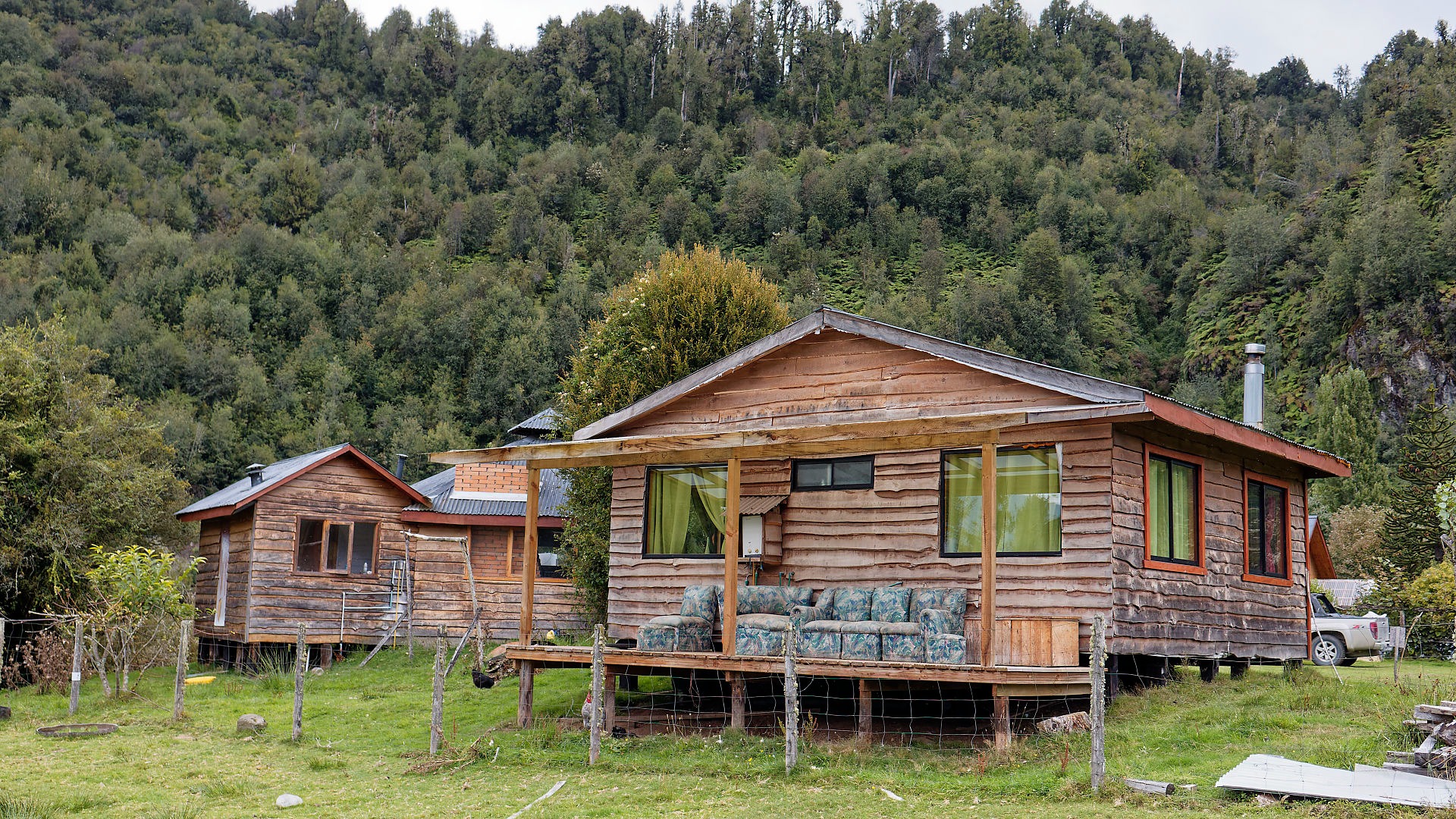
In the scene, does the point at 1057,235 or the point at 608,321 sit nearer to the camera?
the point at 608,321

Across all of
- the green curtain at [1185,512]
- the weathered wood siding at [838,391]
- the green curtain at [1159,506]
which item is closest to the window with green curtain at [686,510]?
the weathered wood siding at [838,391]

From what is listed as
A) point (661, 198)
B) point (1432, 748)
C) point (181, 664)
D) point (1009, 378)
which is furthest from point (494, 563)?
point (661, 198)

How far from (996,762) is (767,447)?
4.17 metres

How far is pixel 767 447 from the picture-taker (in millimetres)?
13383

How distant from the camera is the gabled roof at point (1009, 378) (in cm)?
1284

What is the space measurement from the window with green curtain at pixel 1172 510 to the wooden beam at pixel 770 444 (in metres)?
2.22

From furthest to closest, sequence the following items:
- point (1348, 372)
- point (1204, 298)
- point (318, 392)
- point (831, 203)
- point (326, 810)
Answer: point (831, 203) → point (1204, 298) → point (318, 392) → point (1348, 372) → point (326, 810)

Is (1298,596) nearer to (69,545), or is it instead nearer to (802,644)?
(802,644)

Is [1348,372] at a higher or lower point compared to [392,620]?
higher

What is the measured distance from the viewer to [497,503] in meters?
27.4

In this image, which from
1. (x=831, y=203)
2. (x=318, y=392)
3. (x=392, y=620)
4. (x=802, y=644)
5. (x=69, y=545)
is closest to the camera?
(x=802, y=644)

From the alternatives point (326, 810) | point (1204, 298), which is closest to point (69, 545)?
point (326, 810)

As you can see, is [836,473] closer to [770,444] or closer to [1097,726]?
[770,444]

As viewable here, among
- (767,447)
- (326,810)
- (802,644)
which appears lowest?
(326,810)
